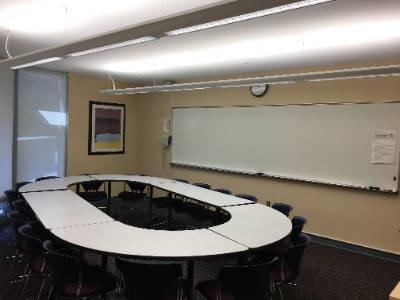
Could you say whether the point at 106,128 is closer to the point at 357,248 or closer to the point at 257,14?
the point at 357,248

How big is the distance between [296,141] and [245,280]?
11.6ft

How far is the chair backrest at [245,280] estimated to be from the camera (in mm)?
2379

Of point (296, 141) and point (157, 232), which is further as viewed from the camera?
point (296, 141)

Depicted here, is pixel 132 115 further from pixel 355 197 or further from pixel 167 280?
pixel 167 280

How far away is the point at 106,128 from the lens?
7.65 m

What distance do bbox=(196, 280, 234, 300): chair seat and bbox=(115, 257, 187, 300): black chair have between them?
0.30 m

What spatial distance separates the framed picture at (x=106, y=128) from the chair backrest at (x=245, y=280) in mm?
5671

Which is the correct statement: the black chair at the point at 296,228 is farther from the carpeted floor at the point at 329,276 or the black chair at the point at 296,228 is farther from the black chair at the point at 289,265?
the carpeted floor at the point at 329,276

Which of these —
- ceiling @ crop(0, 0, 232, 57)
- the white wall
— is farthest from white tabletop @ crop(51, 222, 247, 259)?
the white wall

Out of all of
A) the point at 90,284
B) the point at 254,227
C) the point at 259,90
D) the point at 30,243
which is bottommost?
the point at 90,284

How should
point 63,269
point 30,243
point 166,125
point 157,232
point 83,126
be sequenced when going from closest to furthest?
point 63,269 → point 30,243 → point 157,232 → point 83,126 → point 166,125

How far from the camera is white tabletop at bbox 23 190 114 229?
128 inches

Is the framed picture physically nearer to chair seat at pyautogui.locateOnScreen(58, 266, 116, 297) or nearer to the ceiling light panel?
the ceiling light panel

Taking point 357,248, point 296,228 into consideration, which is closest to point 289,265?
point 296,228
